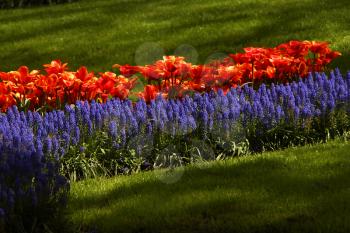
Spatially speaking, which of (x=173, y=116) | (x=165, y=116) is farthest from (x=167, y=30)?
(x=165, y=116)

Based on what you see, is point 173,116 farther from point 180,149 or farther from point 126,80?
point 126,80

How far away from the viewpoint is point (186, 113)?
734cm

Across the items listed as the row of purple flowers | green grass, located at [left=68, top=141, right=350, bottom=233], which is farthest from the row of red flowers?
green grass, located at [left=68, top=141, right=350, bottom=233]

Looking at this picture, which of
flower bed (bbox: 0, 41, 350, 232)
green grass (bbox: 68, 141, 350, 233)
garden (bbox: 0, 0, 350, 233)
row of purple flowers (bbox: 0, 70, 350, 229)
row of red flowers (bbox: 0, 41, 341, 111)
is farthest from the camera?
row of red flowers (bbox: 0, 41, 341, 111)

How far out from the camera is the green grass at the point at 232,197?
17.4 feet

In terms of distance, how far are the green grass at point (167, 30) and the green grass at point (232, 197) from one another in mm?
5690

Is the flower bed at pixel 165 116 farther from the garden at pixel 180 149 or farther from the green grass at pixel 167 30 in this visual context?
the green grass at pixel 167 30

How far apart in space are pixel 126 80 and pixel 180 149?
57.0 inches

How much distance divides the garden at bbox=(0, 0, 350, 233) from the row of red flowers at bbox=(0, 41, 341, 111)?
0.02 meters

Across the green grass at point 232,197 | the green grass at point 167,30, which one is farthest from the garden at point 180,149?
the green grass at point 167,30

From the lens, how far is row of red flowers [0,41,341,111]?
7.98 m

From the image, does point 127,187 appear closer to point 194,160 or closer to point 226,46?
point 194,160

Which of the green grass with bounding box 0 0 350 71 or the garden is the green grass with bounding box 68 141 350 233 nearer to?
the garden

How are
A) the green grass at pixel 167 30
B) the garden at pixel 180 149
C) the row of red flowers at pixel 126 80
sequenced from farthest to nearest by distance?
the green grass at pixel 167 30
the row of red flowers at pixel 126 80
the garden at pixel 180 149
